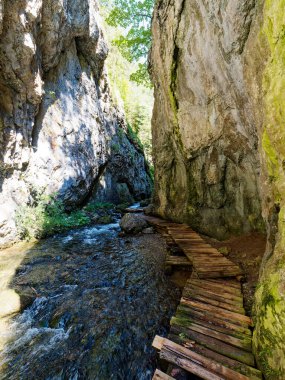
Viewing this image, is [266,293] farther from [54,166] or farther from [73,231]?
[54,166]

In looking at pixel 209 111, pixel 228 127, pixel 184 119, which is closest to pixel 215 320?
pixel 228 127

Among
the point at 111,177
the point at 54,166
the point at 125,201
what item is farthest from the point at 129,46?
the point at 125,201

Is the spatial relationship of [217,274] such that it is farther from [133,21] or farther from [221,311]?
[133,21]

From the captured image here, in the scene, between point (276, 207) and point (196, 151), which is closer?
point (276, 207)

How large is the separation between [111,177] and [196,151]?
A: 37.7 feet

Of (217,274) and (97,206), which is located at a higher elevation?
(97,206)

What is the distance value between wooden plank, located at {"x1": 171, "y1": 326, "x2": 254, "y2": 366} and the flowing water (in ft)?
2.68

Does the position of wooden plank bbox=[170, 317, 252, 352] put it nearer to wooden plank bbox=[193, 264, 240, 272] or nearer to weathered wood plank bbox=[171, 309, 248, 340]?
weathered wood plank bbox=[171, 309, 248, 340]

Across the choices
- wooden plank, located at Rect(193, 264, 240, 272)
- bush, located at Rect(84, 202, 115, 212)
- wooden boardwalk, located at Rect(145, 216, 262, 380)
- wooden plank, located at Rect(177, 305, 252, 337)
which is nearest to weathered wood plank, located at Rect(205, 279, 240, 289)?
wooden boardwalk, located at Rect(145, 216, 262, 380)

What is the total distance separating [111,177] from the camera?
19.2 metres

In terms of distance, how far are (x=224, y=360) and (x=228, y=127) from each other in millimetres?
6022

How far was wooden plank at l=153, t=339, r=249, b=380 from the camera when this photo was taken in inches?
112

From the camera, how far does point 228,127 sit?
6891 mm

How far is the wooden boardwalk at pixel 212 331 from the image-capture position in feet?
9.73
